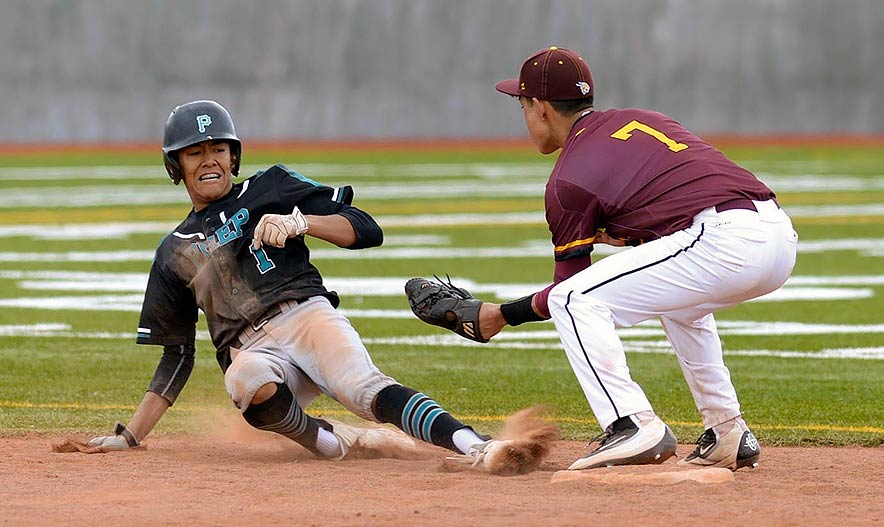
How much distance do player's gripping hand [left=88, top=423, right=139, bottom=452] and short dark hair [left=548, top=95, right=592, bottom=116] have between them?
2.53 m

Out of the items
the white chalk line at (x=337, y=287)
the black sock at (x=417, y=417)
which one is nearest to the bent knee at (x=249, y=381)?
the black sock at (x=417, y=417)

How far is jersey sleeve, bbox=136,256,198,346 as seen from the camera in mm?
6578

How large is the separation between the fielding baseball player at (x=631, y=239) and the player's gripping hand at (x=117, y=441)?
1855 mm

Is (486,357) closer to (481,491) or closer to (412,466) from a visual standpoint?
(412,466)

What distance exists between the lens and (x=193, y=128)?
6523 millimetres

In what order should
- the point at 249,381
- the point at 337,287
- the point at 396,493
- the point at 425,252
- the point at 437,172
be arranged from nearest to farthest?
the point at 396,493 < the point at 249,381 < the point at 337,287 < the point at 425,252 < the point at 437,172

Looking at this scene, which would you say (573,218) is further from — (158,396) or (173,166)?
(158,396)

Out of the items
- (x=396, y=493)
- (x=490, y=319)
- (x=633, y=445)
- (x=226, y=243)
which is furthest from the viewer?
(x=226, y=243)

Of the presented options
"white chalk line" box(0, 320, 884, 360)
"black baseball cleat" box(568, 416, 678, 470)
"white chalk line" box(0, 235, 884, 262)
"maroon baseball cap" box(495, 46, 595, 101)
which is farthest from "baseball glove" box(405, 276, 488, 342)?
"white chalk line" box(0, 235, 884, 262)

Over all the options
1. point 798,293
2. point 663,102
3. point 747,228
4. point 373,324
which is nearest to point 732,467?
point 747,228

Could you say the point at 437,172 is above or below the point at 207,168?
below

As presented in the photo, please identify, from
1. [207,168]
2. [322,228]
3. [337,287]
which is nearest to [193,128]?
[207,168]

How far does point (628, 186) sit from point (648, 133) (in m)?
0.31

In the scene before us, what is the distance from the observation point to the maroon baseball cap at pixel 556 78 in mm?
5887
